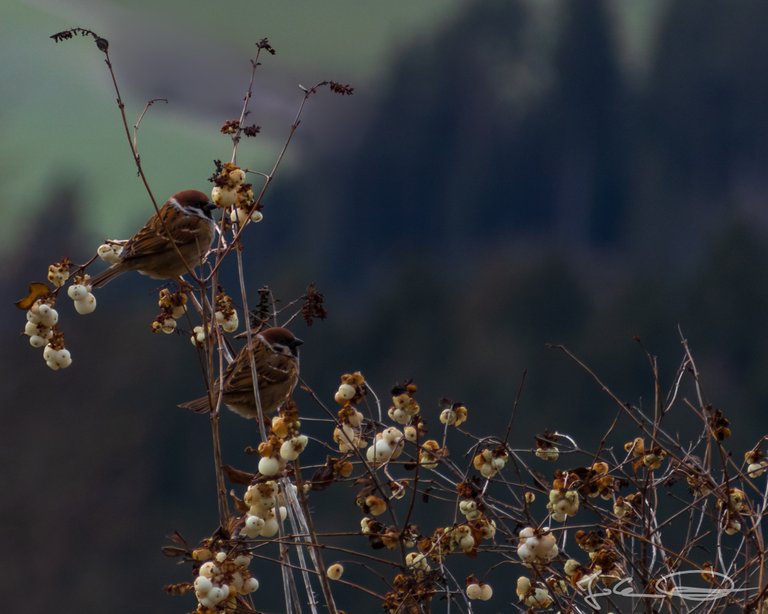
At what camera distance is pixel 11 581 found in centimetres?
1127

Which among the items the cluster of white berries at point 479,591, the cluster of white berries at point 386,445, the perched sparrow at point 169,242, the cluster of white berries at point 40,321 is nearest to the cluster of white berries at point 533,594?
the cluster of white berries at point 479,591

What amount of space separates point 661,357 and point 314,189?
14.6 feet

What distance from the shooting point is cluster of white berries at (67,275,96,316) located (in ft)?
7.63

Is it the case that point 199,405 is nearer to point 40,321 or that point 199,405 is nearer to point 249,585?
point 40,321

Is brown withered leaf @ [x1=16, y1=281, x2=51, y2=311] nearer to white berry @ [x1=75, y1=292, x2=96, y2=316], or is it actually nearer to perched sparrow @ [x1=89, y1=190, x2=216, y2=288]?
white berry @ [x1=75, y1=292, x2=96, y2=316]

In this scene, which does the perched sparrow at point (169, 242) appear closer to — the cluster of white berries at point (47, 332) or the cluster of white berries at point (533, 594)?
the cluster of white berries at point (47, 332)

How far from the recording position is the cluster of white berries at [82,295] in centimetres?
233

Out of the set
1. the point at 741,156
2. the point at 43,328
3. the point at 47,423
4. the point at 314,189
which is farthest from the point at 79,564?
the point at 43,328

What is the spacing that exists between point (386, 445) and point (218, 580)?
1.38ft

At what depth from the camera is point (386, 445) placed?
1.98 m

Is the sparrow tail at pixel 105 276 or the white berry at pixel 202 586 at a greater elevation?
the sparrow tail at pixel 105 276

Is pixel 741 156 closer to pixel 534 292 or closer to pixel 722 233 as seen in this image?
pixel 722 233

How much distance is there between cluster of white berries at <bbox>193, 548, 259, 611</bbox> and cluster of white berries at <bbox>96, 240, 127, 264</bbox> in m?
1.05

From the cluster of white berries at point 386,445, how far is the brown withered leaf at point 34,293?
73 cm
